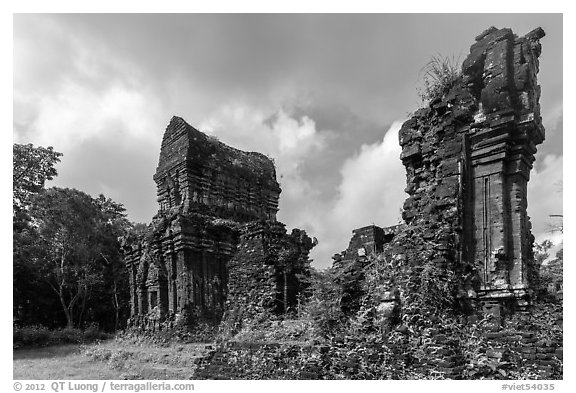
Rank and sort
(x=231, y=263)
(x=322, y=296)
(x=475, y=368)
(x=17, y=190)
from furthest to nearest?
1. (x=17, y=190)
2. (x=231, y=263)
3. (x=322, y=296)
4. (x=475, y=368)

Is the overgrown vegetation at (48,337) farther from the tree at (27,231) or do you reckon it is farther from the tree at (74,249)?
the tree at (27,231)

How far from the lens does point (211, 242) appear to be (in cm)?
1638

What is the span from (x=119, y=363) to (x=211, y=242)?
4.96m

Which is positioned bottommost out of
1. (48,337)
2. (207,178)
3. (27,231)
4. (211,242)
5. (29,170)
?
(48,337)

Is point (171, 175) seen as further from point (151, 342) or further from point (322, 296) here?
point (322, 296)

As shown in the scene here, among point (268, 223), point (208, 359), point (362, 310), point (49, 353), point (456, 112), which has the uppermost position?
point (456, 112)

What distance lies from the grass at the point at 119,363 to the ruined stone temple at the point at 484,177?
5.82 meters

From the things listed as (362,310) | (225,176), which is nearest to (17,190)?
(225,176)

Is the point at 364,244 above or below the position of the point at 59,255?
above

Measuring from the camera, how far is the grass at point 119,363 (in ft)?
36.5

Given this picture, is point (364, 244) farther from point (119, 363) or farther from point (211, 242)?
point (211, 242)

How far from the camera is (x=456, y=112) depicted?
7.87 meters

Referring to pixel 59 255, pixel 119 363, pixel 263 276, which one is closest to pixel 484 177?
pixel 263 276

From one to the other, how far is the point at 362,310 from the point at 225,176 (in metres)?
11.6
